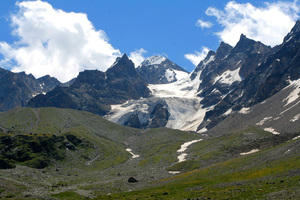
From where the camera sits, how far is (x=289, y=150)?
110m

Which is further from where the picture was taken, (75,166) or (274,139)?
(75,166)

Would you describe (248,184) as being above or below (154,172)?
below

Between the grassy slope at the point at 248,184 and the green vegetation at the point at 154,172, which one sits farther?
the green vegetation at the point at 154,172

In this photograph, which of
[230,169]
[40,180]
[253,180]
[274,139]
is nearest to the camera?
[253,180]

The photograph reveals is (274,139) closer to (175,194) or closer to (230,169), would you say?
(230,169)

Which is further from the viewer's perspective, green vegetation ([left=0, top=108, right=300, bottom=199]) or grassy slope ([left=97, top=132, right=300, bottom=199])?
green vegetation ([left=0, top=108, right=300, bottom=199])

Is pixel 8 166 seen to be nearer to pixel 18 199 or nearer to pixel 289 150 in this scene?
pixel 18 199

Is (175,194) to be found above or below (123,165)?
below

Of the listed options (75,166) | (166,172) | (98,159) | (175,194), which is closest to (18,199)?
(175,194)

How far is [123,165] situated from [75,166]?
26357mm

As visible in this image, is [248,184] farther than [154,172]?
No

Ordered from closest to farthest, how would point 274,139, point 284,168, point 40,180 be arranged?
point 284,168
point 40,180
point 274,139

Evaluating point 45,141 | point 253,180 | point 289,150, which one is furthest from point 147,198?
point 45,141

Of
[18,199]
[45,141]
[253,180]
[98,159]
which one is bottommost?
[253,180]
